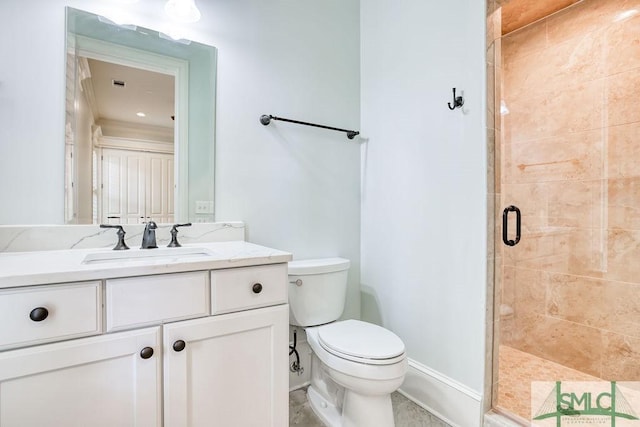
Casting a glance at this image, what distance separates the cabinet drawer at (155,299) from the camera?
2.97ft

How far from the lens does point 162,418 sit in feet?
3.20

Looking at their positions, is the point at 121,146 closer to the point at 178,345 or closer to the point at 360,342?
the point at 178,345

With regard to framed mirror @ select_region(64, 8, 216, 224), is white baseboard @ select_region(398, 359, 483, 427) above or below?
below

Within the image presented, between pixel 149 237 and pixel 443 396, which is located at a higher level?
pixel 149 237

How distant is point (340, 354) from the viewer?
1.34m

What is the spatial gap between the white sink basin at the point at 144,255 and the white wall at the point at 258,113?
11.6 inches

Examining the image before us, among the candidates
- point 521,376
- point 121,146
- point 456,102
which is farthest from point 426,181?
point 121,146

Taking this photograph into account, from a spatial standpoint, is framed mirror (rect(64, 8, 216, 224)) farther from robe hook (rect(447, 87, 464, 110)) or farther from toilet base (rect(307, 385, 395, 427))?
robe hook (rect(447, 87, 464, 110))

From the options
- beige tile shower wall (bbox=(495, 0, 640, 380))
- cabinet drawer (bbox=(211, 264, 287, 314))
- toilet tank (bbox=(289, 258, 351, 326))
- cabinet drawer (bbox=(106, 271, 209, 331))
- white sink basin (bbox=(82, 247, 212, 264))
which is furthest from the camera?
beige tile shower wall (bbox=(495, 0, 640, 380))

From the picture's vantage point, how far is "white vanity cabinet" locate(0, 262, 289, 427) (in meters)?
0.81

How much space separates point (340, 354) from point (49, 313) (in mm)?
988

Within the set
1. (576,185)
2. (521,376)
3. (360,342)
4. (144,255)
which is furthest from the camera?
(576,185)

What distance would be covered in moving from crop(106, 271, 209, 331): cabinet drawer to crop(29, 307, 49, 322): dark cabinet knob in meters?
0.13

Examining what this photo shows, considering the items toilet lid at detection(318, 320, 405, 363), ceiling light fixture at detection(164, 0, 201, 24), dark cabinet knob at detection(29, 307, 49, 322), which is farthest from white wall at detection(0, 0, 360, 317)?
dark cabinet knob at detection(29, 307, 49, 322)
